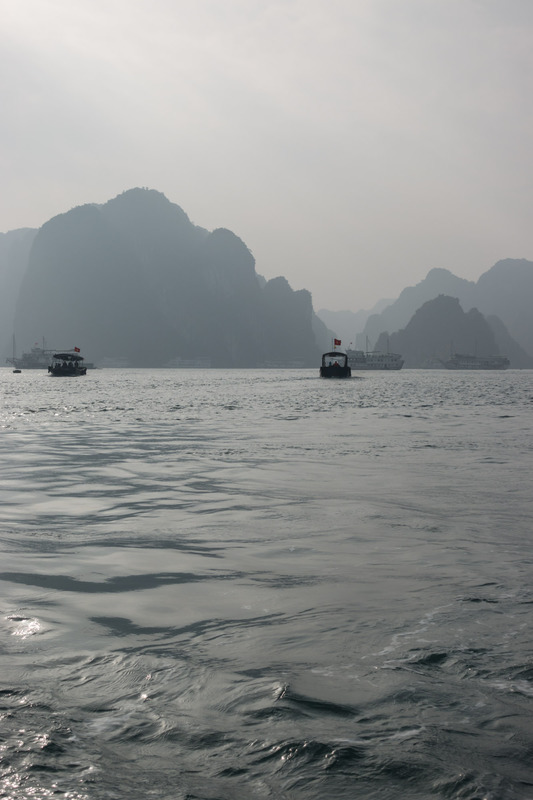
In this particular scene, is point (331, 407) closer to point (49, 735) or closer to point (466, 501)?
point (466, 501)

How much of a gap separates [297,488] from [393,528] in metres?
3.90

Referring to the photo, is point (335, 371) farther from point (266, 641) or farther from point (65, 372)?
point (266, 641)

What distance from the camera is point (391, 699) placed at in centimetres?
470

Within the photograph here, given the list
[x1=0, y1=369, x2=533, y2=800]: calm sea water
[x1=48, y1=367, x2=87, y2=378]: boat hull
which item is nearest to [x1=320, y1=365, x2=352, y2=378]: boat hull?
[x1=48, y1=367, x2=87, y2=378]: boat hull

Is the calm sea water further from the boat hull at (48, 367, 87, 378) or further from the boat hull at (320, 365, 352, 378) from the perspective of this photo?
the boat hull at (48, 367, 87, 378)

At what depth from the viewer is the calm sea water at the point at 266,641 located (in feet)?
12.7

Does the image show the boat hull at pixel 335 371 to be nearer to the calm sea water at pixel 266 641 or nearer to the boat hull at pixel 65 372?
the boat hull at pixel 65 372

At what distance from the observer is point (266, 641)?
19.1 ft

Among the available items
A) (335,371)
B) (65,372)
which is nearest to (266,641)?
(335,371)

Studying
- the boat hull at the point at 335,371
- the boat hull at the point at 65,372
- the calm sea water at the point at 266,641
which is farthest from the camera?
the boat hull at the point at 65,372

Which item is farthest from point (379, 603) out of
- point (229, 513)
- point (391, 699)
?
point (229, 513)

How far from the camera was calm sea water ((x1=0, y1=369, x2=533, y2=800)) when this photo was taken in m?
3.87

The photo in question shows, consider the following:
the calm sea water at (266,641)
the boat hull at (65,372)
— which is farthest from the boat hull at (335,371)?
the calm sea water at (266,641)

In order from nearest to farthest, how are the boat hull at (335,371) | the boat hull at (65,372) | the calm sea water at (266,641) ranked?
the calm sea water at (266,641)
the boat hull at (335,371)
the boat hull at (65,372)
